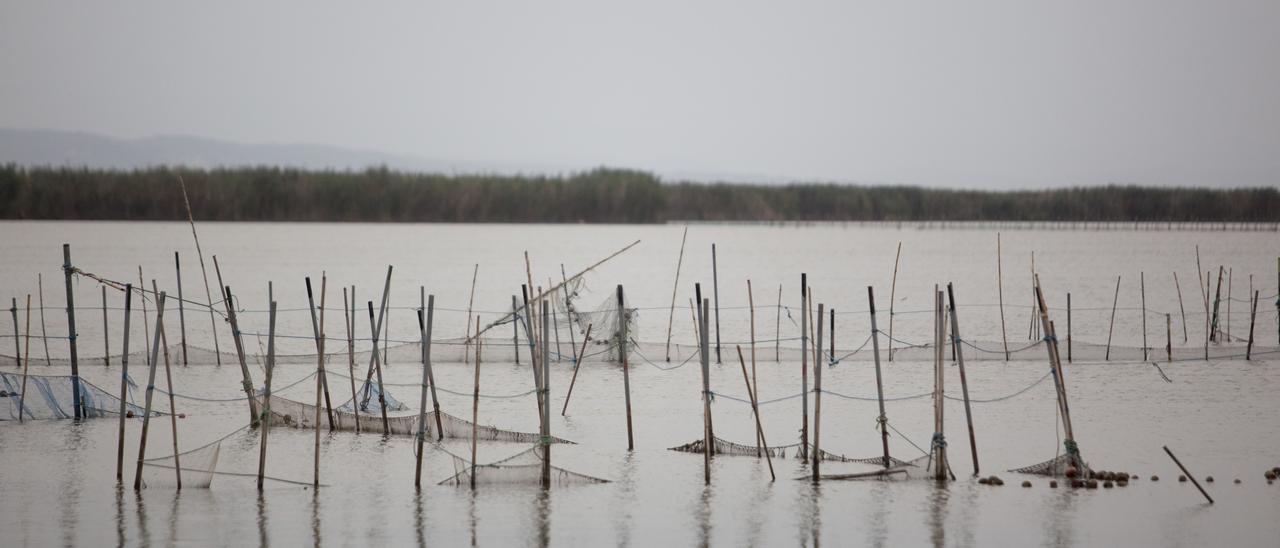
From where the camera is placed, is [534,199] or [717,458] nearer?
[717,458]

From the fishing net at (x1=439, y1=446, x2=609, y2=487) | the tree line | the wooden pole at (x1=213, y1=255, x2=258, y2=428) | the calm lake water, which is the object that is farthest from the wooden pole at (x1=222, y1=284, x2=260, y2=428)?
the tree line

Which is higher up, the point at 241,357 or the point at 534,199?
the point at 534,199

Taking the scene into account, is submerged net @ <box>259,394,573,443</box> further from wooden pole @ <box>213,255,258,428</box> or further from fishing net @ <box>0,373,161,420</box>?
fishing net @ <box>0,373,161,420</box>

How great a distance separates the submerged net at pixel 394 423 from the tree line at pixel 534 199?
4338cm

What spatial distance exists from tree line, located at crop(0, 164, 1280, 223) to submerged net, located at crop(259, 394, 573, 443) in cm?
4338

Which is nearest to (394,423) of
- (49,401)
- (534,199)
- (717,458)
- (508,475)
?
(508,475)

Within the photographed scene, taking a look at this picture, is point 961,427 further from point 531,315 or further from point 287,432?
point 287,432

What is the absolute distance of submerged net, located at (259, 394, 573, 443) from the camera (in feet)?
31.0

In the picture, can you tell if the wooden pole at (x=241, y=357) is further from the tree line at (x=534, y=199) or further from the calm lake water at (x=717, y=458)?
the tree line at (x=534, y=199)

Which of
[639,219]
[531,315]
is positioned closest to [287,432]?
[531,315]

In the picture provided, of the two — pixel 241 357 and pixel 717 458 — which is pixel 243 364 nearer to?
pixel 241 357

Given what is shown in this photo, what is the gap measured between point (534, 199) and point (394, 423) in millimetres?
48490

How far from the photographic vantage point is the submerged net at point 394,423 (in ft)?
31.0

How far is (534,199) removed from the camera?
57.8 m
